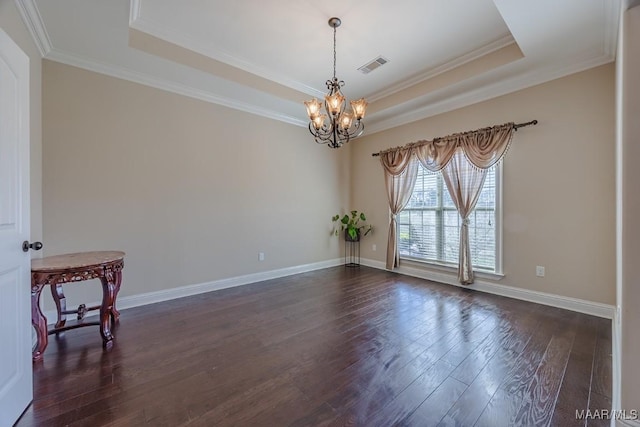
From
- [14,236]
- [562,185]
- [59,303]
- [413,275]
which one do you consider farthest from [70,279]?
→ [562,185]

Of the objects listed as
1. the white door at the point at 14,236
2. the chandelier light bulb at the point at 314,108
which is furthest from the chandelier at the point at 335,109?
the white door at the point at 14,236

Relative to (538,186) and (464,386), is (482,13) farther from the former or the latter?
(464,386)

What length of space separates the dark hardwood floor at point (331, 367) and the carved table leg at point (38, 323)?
11 cm

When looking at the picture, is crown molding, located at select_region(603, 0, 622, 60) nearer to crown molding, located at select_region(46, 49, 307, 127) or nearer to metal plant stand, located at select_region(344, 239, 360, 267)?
crown molding, located at select_region(46, 49, 307, 127)

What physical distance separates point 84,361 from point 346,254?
4551mm

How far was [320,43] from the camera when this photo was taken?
127 inches

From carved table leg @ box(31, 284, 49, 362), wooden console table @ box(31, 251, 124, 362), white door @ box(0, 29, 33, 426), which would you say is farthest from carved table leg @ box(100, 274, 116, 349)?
white door @ box(0, 29, 33, 426)

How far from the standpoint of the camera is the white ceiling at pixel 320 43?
8.08 ft

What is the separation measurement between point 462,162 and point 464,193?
1.60 feet

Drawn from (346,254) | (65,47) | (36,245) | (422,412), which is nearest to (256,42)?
(65,47)

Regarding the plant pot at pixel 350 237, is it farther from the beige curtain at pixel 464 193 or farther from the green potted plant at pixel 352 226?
the beige curtain at pixel 464 193

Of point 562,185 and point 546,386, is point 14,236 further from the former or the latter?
point 562,185

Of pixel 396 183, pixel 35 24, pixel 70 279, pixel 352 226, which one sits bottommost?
pixel 70 279

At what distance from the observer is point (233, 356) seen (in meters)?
2.24
